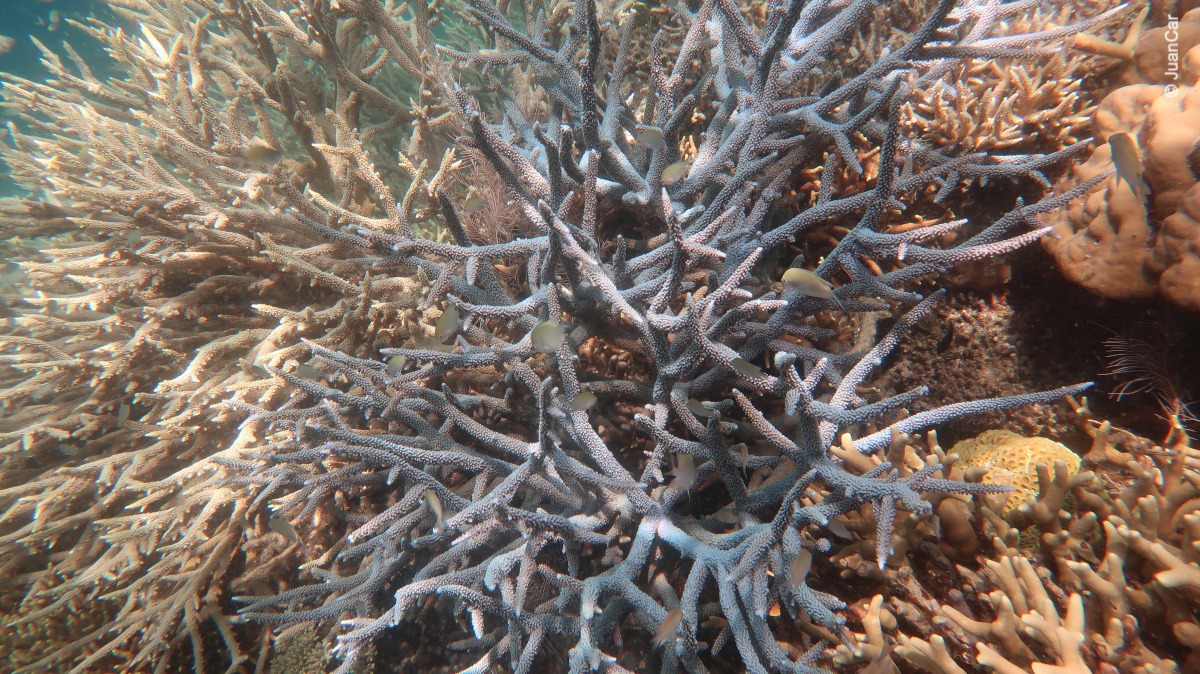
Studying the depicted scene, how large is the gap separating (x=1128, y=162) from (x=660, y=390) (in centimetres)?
229

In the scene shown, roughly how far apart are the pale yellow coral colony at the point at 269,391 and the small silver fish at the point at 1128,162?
8 cm

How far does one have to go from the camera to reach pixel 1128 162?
6.61 ft

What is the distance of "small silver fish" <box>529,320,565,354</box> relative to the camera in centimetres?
211

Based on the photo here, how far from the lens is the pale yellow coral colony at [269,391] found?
175cm

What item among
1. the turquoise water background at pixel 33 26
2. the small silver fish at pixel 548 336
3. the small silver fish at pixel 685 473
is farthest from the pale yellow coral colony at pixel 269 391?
the turquoise water background at pixel 33 26

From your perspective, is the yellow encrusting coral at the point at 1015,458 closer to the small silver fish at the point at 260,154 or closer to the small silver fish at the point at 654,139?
the small silver fish at the point at 654,139

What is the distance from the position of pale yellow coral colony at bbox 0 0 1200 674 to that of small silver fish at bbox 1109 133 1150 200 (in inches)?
3.1

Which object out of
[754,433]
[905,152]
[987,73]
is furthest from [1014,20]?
[754,433]

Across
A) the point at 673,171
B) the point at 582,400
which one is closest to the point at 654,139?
the point at 673,171

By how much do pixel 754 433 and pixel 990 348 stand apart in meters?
1.45

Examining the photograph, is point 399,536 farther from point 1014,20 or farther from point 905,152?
point 1014,20

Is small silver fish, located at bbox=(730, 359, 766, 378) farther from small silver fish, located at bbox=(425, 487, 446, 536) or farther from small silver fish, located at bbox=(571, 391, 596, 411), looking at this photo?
small silver fish, located at bbox=(425, 487, 446, 536)

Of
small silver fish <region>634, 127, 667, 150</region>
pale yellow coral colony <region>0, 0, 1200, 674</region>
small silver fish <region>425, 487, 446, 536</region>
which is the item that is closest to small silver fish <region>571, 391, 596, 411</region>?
small silver fish <region>425, 487, 446, 536</region>

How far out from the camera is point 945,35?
8.91 ft
